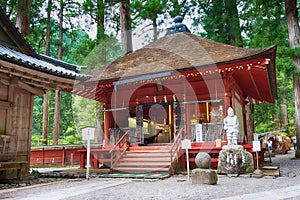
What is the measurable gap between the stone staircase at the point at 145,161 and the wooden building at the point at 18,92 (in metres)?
3.05

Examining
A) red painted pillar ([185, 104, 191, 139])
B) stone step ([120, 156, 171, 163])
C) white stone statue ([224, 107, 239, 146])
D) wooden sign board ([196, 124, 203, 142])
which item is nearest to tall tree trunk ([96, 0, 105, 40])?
red painted pillar ([185, 104, 191, 139])

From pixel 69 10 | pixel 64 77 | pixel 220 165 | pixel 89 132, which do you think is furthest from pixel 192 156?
pixel 69 10

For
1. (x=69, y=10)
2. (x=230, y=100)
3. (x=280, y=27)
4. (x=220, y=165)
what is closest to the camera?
(x=220, y=165)

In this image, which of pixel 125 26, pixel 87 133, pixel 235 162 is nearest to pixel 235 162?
pixel 235 162

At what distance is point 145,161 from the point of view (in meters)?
8.97

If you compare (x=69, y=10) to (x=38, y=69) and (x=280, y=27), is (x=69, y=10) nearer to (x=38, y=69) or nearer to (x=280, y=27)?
(x=38, y=69)

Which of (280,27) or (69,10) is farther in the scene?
(69,10)

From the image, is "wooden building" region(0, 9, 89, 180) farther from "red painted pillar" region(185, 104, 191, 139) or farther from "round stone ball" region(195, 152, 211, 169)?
"red painted pillar" region(185, 104, 191, 139)

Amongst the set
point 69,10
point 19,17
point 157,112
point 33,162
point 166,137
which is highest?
point 69,10

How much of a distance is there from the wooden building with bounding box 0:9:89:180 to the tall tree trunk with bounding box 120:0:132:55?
7.80 m

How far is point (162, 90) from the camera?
1108 centimetres

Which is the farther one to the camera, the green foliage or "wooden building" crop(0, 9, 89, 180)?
the green foliage

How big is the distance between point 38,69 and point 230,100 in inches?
276

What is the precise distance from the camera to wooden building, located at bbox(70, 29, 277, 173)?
9375mm
